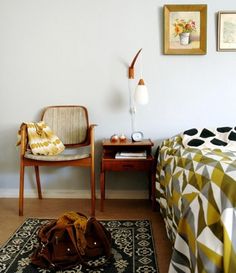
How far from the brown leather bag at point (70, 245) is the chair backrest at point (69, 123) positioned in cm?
102

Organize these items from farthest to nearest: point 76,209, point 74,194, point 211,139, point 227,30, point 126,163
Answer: point 74,194 < point 227,30 < point 76,209 < point 126,163 < point 211,139

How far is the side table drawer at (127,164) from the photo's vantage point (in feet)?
7.36

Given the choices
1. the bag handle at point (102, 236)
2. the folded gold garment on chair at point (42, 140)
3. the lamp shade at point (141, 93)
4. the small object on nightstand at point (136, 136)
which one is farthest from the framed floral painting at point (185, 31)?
the bag handle at point (102, 236)

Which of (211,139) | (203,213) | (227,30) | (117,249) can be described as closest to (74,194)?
(117,249)

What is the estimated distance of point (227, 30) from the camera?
8.07 ft

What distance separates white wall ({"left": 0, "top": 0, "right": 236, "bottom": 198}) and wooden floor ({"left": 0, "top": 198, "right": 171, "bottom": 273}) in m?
0.28

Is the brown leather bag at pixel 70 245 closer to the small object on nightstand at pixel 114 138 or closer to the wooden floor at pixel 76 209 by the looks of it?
the wooden floor at pixel 76 209

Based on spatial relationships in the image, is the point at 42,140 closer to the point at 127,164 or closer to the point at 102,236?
the point at 127,164

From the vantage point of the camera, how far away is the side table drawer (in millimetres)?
2242

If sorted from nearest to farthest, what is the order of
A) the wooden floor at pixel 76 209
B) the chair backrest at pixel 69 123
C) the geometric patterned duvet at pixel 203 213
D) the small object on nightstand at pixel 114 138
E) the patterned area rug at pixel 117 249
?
the geometric patterned duvet at pixel 203 213 < the patterned area rug at pixel 117 249 < the wooden floor at pixel 76 209 < the small object on nightstand at pixel 114 138 < the chair backrest at pixel 69 123

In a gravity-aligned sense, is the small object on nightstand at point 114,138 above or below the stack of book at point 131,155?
above

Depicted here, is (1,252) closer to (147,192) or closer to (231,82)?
(147,192)

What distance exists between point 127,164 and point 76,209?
1.89ft

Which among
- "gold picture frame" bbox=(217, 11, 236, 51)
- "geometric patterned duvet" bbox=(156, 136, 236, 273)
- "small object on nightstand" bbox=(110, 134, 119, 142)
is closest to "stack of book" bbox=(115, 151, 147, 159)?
"small object on nightstand" bbox=(110, 134, 119, 142)
